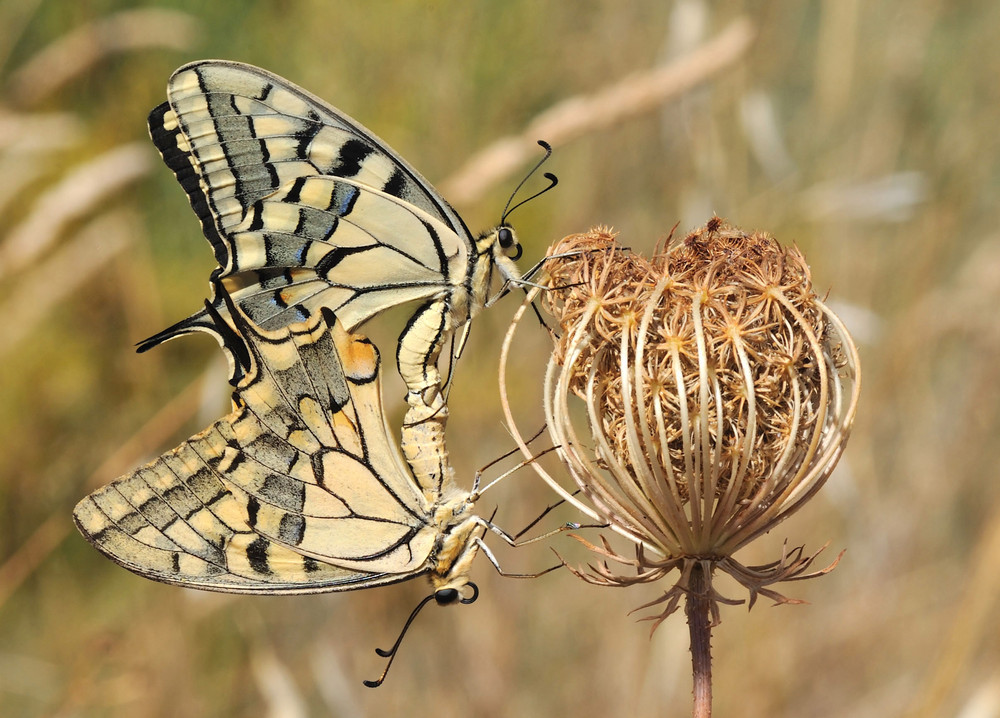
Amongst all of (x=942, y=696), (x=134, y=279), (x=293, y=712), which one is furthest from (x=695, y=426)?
(x=134, y=279)

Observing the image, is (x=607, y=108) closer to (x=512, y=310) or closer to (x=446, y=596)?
(x=512, y=310)

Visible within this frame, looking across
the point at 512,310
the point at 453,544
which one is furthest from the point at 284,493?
the point at 512,310

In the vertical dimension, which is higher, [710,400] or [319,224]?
[319,224]

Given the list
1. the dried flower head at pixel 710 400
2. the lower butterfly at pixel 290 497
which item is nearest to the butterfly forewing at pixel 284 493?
the lower butterfly at pixel 290 497

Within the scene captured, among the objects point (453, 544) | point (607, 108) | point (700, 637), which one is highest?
point (607, 108)

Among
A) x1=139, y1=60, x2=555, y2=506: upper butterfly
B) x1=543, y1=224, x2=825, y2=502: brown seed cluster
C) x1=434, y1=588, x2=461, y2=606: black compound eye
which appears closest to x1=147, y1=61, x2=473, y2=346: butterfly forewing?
x1=139, y1=60, x2=555, y2=506: upper butterfly

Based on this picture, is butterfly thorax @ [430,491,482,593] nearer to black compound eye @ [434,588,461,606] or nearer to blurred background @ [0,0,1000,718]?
black compound eye @ [434,588,461,606]
